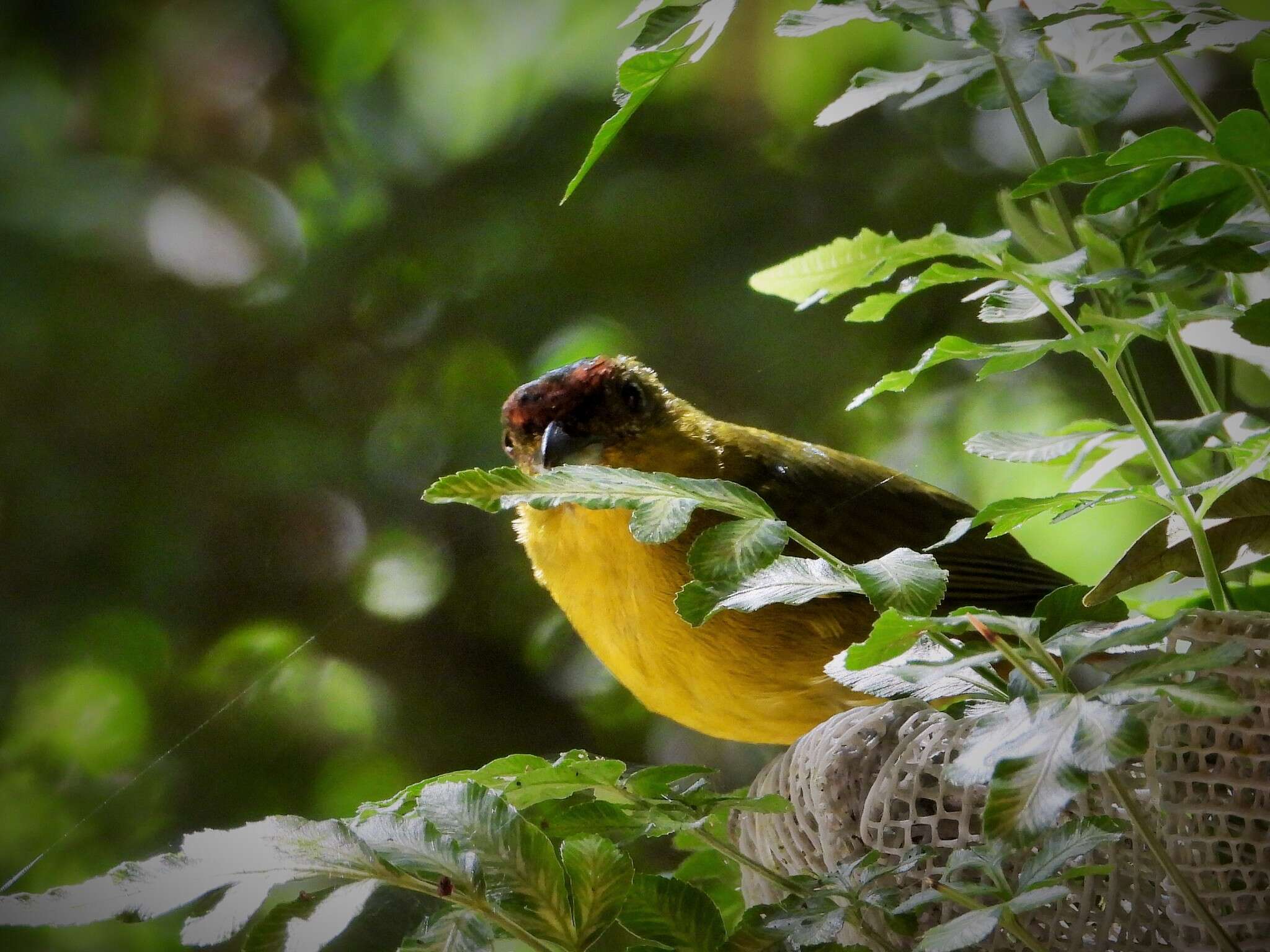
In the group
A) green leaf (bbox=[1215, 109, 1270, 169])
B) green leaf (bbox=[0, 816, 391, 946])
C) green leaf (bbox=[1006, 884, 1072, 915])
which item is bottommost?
green leaf (bbox=[1006, 884, 1072, 915])

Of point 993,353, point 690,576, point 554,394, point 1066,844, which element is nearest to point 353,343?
point 554,394

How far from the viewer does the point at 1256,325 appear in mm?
457

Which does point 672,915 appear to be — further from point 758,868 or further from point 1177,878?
point 1177,878

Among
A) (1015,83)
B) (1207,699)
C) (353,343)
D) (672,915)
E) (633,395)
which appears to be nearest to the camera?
(1207,699)

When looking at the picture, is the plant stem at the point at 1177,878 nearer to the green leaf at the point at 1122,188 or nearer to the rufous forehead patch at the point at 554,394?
the green leaf at the point at 1122,188

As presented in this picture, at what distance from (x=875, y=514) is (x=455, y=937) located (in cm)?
44

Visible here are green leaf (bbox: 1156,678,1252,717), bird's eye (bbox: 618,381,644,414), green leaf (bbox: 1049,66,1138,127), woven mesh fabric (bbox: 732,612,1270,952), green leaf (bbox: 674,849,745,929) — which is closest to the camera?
green leaf (bbox: 1156,678,1252,717)

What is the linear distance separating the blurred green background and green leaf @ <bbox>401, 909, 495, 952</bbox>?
18cm

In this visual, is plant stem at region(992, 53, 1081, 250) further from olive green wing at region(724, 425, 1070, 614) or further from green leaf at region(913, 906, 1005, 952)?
green leaf at region(913, 906, 1005, 952)

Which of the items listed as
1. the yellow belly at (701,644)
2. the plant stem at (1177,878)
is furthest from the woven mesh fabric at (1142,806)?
the yellow belly at (701,644)

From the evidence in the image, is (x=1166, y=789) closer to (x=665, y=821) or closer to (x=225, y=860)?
(x=665, y=821)

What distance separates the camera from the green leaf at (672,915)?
42cm

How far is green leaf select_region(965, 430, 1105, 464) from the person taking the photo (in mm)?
497

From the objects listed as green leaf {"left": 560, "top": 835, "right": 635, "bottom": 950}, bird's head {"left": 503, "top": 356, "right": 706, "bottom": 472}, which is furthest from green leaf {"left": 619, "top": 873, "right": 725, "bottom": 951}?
bird's head {"left": 503, "top": 356, "right": 706, "bottom": 472}
